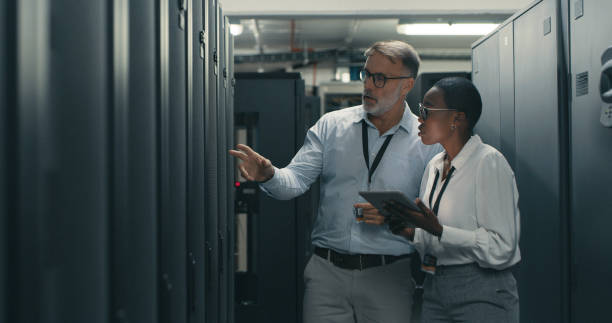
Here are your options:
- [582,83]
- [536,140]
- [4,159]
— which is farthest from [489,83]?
[4,159]

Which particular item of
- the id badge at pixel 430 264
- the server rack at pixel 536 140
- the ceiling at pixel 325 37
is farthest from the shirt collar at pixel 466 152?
the ceiling at pixel 325 37

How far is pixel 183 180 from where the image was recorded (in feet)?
4.15

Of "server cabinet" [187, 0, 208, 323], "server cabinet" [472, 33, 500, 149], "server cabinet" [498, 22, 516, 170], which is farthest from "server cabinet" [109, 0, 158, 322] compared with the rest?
"server cabinet" [472, 33, 500, 149]

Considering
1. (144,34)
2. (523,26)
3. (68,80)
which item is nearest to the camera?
(68,80)

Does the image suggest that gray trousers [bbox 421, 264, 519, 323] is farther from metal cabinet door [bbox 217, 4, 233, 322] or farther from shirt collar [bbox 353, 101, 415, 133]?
metal cabinet door [bbox 217, 4, 233, 322]

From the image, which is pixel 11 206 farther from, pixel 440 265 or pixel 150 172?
pixel 440 265

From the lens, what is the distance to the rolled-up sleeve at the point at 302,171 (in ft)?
6.60

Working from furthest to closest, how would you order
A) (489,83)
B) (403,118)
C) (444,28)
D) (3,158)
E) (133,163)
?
(444,28)
(489,83)
(403,118)
(133,163)
(3,158)

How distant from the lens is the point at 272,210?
11.0 ft

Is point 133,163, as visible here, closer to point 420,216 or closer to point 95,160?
point 95,160

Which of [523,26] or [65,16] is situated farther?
[523,26]

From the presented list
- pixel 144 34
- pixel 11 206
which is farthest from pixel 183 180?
pixel 11 206

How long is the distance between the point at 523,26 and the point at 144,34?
2.19m

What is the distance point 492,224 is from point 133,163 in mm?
1093
